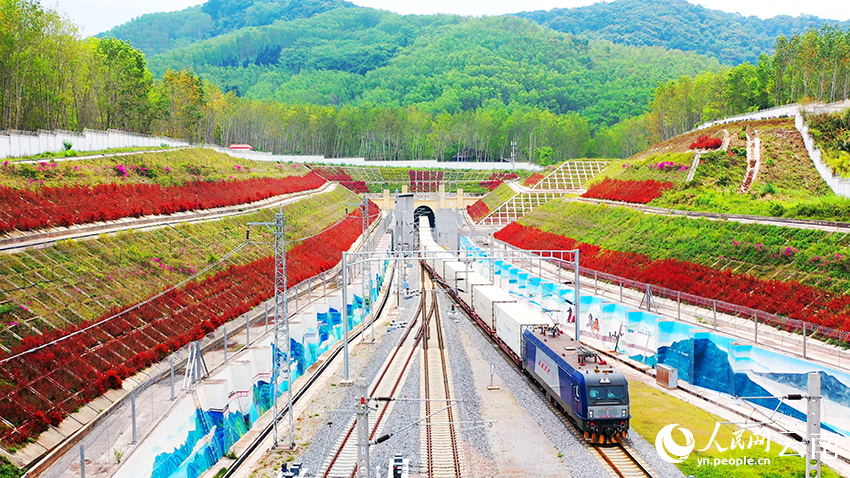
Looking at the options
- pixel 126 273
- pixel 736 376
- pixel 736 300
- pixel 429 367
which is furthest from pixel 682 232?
pixel 126 273

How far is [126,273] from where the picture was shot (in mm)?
34188

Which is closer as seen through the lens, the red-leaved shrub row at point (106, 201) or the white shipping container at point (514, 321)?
the red-leaved shrub row at point (106, 201)

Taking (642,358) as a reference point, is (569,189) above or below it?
above

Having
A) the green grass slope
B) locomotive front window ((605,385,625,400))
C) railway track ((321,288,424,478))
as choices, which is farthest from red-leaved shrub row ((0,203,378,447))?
locomotive front window ((605,385,625,400))

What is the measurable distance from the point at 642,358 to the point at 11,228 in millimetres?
34458

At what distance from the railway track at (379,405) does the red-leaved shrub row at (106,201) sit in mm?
18924

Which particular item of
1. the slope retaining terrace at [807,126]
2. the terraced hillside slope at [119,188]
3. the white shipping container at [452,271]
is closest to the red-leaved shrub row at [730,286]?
the white shipping container at [452,271]

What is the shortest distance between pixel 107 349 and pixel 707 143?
64.8 meters

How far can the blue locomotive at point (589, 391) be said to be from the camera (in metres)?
25.3

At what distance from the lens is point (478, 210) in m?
117

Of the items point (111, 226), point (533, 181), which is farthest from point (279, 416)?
point (533, 181)

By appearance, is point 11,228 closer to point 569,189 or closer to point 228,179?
point 228,179

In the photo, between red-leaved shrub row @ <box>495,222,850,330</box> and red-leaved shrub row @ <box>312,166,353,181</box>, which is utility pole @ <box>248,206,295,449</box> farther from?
red-leaved shrub row @ <box>312,166,353,181</box>

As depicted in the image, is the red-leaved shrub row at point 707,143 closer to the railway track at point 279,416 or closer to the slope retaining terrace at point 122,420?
the railway track at point 279,416
